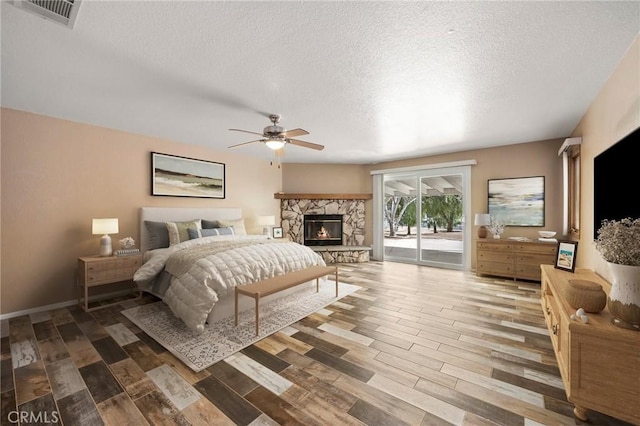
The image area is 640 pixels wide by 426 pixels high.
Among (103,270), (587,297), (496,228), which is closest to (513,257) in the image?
(496,228)

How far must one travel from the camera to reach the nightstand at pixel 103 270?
10.8 ft

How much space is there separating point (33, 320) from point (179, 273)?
1.69m

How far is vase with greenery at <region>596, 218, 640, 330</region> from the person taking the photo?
1.51 meters

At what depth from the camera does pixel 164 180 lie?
4.51 m

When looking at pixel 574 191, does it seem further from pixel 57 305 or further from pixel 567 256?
pixel 57 305

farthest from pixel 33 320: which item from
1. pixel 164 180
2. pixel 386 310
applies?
pixel 386 310

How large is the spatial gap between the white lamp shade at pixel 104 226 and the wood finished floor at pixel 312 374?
102cm

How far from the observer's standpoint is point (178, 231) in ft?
13.6

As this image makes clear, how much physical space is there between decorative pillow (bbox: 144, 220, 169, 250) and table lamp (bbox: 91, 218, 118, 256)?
0.54m

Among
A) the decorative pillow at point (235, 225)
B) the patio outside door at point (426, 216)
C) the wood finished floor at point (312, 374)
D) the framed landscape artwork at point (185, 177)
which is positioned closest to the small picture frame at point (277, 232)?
the decorative pillow at point (235, 225)

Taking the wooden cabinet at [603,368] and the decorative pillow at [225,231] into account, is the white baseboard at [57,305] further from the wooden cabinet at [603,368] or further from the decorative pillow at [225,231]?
the wooden cabinet at [603,368]

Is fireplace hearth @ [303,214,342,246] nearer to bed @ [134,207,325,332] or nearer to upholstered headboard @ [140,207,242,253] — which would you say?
upholstered headboard @ [140,207,242,253]

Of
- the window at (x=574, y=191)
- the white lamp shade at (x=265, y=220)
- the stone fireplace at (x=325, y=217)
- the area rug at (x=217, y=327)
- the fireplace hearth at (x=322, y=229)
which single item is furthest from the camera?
the fireplace hearth at (x=322, y=229)

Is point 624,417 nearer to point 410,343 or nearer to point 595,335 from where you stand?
point 595,335
